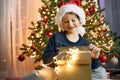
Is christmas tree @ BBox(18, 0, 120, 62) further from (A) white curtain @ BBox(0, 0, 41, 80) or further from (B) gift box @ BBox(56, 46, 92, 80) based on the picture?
(B) gift box @ BBox(56, 46, 92, 80)

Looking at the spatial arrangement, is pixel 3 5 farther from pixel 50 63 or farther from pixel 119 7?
pixel 50 63

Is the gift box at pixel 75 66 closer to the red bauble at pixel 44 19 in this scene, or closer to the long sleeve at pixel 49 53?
the long sleeve at pixel 49 53

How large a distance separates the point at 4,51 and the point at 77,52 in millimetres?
2513

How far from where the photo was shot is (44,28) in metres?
2.87

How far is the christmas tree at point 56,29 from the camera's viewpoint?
2835 millimetres

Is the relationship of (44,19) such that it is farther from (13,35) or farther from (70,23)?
(70,23)

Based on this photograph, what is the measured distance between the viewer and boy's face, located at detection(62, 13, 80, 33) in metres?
1.57

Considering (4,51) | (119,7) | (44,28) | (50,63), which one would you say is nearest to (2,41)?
(4,51)

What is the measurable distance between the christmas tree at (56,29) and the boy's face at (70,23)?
1150mm

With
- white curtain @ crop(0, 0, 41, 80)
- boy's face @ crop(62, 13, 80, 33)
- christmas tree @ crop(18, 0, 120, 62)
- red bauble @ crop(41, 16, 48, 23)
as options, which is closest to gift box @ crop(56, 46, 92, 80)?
Result: boy's face @ crop(62, 13, 80, 33)

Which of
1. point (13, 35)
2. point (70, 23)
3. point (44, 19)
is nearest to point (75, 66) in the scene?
point (70, 23)

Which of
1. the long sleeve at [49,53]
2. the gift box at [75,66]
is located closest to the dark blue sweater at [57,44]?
the long sleeve at [49,53]

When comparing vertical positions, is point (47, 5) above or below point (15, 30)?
above

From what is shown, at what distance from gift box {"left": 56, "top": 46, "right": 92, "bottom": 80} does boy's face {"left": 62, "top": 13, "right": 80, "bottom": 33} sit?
0.48m
